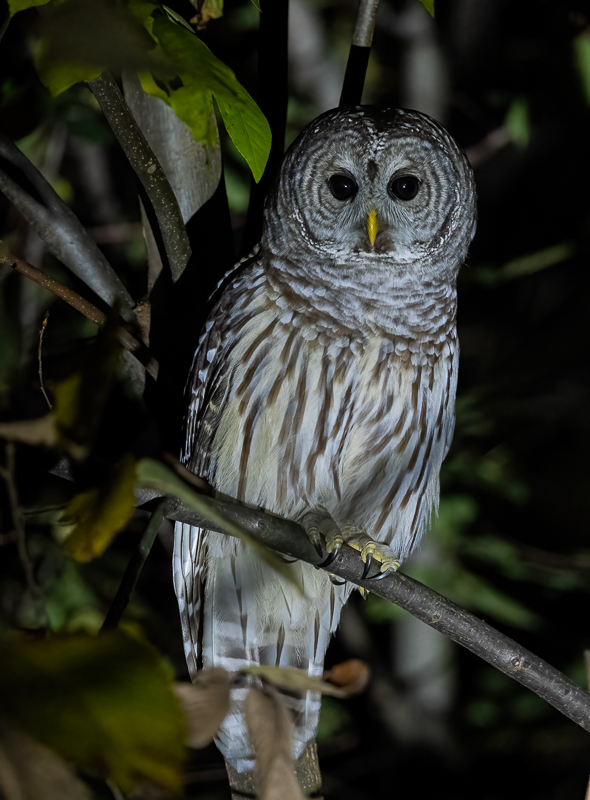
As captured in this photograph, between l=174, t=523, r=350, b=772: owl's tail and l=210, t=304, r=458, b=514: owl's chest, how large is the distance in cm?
26

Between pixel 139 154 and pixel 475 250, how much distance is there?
2.72 m

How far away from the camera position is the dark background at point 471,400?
258cm

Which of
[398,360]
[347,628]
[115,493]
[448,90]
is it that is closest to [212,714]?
[115,493]

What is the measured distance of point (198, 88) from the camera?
1015 millimetres

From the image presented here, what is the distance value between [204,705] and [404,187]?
1307 millimetres

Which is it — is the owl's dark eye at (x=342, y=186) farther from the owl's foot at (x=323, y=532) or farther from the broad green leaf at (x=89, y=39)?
the broad green leaf at (x=89, y=39)

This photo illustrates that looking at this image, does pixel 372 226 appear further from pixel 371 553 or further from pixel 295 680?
pixel 295 680

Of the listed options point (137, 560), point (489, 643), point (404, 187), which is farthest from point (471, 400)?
point (137, 560)

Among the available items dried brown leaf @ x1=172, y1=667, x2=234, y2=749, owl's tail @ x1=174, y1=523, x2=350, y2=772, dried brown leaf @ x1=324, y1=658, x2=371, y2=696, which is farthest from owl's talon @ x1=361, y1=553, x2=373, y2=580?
dried brown leaf @ x1=172, y1=667, x2=234, y2=749

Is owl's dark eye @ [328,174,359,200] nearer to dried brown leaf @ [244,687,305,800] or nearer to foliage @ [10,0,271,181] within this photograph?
foliage @ [10,0,271,181]

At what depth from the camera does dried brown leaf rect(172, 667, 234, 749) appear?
2.71 ft

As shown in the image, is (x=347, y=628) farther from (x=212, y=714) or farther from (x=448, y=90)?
(x=212, y=714)

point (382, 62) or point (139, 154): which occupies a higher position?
point (382, 62)

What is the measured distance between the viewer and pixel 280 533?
118 centimetres
